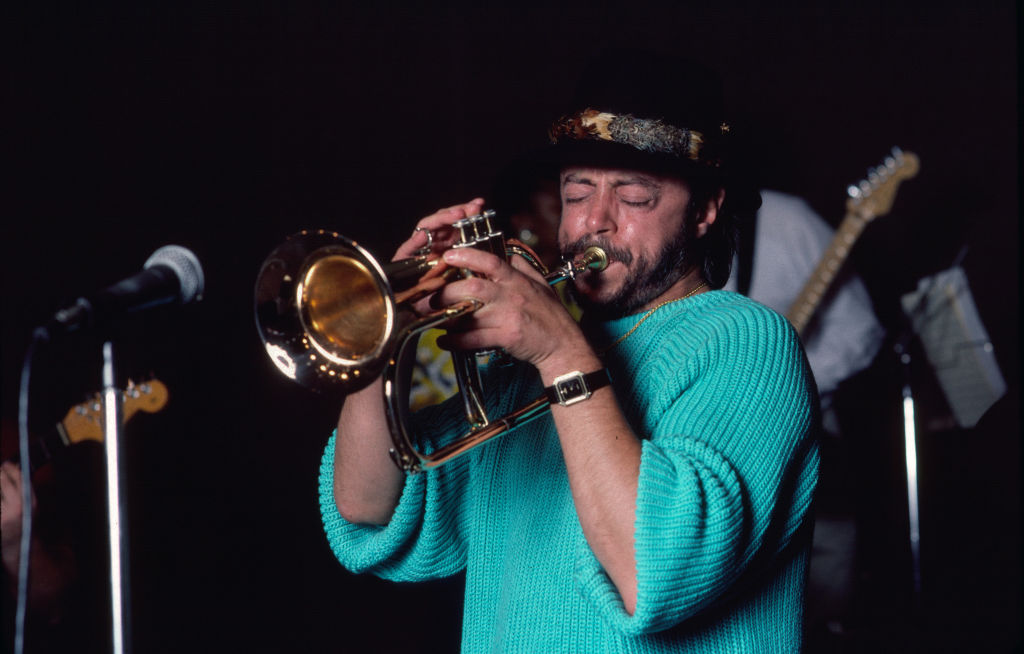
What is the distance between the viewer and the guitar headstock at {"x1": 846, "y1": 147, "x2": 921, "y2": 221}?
3.65 metres

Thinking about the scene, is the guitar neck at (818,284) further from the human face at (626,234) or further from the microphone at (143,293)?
the microphone at (143,293)

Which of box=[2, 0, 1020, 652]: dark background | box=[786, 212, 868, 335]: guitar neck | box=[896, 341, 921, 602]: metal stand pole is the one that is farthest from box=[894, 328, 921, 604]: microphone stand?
box=[786, 212, 868, 335]: guitar neck

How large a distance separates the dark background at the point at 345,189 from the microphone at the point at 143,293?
107cm

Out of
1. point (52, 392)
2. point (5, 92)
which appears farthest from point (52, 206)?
point (52, 392)

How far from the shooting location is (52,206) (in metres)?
2.93

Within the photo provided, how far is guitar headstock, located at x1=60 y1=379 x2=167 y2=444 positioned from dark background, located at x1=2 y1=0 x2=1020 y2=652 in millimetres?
90

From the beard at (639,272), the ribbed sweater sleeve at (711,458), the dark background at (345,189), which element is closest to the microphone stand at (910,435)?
the dark background at (345,189)

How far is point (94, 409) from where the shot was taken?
2.89m

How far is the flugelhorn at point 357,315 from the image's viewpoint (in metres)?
1.43

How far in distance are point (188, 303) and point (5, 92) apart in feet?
6.10

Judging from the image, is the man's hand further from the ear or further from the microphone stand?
the microphone stand

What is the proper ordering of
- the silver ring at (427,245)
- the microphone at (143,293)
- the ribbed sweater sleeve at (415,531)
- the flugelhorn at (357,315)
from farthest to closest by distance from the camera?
1. the ribbed sweater sleeve at (415,531)
2. the silver ring at (427,245)
3. the flugelhorn at (357,315)
4. the microphone at (143,293)

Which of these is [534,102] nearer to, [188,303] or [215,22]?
[215,22]

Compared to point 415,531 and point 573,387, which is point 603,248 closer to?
point 573,387
